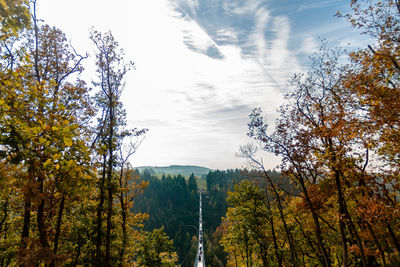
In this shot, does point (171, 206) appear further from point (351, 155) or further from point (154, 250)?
point (351, 155)

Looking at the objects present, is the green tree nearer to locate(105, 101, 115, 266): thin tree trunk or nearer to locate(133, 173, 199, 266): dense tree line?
locate(105, 101, 115, 266): thin tree trunk

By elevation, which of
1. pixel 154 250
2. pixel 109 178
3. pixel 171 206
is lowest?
pixel 171 206

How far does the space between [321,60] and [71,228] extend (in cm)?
1969

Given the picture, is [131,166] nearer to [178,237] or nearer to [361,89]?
[361,89]

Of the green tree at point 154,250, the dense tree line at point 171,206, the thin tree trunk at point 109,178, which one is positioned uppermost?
the thin tree trunk at point 109,178

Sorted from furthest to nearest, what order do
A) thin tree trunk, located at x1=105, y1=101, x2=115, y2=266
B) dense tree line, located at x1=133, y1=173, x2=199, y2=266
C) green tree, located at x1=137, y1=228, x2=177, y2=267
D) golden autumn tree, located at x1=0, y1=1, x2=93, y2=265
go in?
dense tree line, located at x1=133, y1=173, x2=199, y2=266 < green tree, located at x1=137, y1=228, x2=177, y2=267 < thin tree trunk, located at x1=105, y1=101, x2=115, y2=266 < golden autumn tree, located at x1=0, y1=1, x2=93, y2=265

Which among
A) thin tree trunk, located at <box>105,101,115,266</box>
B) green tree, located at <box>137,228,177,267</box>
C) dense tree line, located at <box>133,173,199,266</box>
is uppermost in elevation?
thin tree trunk, located at <box>105,101,115,266</box>

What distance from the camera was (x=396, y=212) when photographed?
788 centimetres

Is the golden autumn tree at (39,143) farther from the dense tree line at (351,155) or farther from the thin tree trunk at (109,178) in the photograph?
the dense tree line at (351,155)

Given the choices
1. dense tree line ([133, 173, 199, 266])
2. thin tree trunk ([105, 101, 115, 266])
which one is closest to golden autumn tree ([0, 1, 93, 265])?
thin tree trunk ([105, 101, 115, 266])

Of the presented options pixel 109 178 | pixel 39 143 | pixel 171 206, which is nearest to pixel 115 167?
pixel 109 178

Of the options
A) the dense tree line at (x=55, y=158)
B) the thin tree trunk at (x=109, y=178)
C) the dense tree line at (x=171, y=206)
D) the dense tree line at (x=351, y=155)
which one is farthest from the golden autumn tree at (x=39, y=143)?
the dense tree line at (x=171, y=206)

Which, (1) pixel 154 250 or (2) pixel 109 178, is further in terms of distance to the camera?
(1) pixel 154 250

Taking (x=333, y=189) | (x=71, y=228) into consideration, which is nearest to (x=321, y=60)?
(x=333, y=189)
